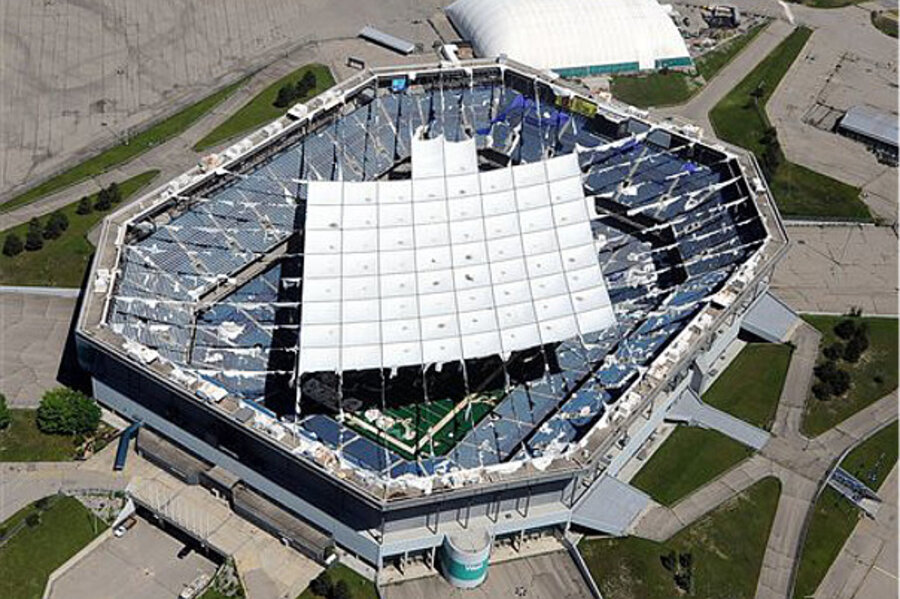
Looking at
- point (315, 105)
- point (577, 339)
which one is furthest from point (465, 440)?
point (315, 105)

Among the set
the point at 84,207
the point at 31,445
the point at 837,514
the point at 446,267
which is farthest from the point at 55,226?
the point at 837,514

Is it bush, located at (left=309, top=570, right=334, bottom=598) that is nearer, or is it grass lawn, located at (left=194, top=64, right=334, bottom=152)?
bush, located at (left=309, top=570, right=334, bottom=598)

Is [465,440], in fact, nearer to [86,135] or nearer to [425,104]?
[425,104]

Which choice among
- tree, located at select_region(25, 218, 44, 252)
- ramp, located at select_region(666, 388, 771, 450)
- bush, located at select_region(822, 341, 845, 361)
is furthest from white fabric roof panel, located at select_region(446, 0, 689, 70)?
tree, located at select_region(25, 218, 44, 252)

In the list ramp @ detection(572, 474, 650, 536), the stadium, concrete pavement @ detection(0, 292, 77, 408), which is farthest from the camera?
concrete pavement @ detection(0, 292, 77, 408)

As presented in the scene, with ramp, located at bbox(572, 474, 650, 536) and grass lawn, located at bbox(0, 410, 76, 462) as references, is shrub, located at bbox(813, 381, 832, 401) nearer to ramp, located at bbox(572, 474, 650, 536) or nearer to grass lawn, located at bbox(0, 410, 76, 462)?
ramp, located at bbox(572, 474, 650, 536)

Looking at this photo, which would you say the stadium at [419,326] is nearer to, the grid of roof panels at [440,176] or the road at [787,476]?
the grid of roof panels at [440,176]

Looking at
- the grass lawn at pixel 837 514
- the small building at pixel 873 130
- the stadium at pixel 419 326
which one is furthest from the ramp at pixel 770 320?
the small building at pixel 873 130
